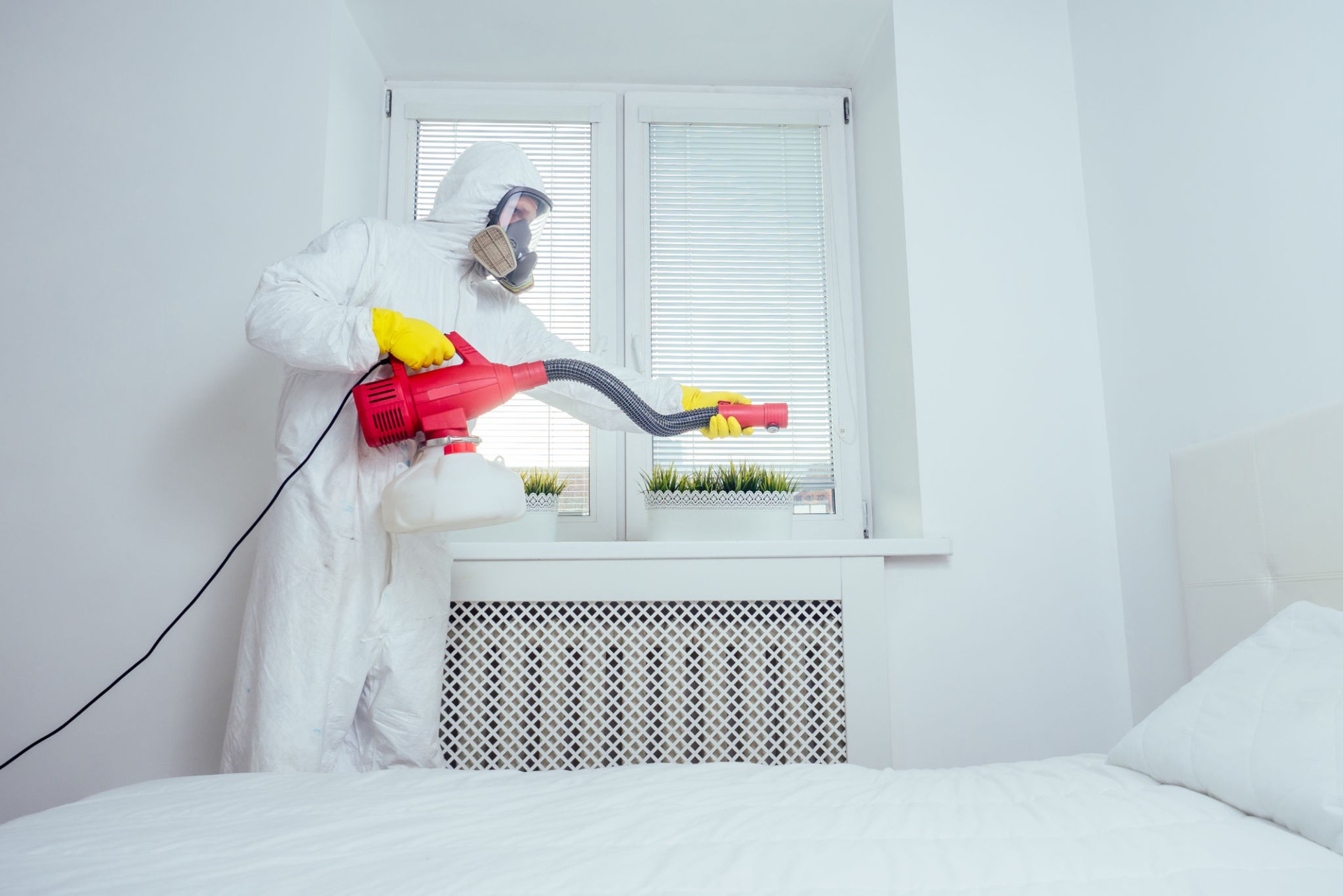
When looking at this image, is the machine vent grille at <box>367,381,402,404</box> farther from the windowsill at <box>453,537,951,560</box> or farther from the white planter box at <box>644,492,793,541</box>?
the white planter box at <box>644,492,793,541</box>

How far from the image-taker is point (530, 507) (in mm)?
1690

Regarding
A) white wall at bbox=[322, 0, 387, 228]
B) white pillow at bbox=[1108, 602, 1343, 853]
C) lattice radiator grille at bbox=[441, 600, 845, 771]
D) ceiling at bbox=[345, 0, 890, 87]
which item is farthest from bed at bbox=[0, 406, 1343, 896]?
ceiling at bbox=[345, 0, 890, 87]

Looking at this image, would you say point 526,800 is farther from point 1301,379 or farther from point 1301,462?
point 1301,379

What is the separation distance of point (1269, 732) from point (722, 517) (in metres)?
1.03

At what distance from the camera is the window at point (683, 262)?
2.00 metres

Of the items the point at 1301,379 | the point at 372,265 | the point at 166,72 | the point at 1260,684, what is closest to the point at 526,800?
the point at 1260,684

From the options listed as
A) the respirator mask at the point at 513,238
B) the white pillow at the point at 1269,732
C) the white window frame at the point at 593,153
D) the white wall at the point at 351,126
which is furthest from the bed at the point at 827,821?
the white wall at the point at 351,126

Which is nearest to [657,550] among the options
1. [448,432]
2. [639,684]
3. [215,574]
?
[639,684]

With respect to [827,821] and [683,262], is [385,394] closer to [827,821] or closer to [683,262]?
[827,821]

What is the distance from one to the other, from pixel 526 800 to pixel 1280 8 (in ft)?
5.10

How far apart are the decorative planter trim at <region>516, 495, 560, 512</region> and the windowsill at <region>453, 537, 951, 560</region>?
126 mm

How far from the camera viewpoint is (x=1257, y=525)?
107 cm

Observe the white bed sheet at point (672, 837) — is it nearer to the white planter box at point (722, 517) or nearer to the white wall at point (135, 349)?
the white planter box at point (722, 517)

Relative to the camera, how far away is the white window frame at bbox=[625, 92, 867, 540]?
1.99 metres
